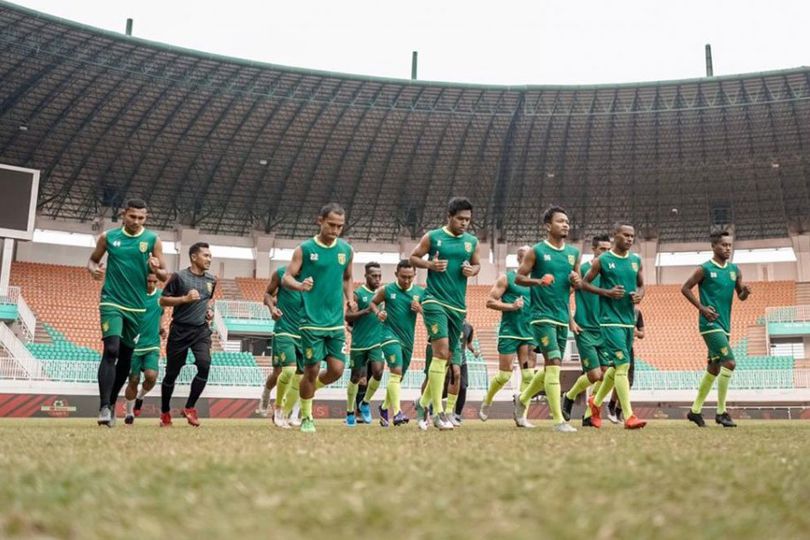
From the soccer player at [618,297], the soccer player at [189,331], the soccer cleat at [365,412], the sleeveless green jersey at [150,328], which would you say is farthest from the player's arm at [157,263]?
the soccer cleat at [365,412]

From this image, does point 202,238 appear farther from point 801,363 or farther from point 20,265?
point 801,363

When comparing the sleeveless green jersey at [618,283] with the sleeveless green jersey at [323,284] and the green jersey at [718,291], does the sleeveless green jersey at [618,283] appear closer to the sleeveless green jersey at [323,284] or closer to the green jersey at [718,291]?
the green jersey at [718,291]

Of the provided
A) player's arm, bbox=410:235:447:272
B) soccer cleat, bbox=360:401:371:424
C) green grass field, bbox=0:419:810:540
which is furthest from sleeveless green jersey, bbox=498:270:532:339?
green grass field, bbox=0:419:810:540

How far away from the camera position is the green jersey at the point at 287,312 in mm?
9703

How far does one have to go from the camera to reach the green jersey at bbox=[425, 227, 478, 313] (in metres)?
8.80

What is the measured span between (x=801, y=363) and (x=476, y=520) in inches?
1341

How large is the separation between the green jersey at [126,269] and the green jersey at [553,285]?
451 centimetres

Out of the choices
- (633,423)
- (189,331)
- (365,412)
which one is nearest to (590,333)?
(633,423)

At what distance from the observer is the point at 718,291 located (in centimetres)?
1002

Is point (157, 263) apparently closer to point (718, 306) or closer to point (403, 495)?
point (403, 495)

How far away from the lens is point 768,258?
42.8m

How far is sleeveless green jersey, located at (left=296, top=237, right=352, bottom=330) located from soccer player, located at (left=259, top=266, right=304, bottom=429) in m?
0.92

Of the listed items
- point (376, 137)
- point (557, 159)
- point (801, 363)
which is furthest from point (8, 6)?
point (801, 363)

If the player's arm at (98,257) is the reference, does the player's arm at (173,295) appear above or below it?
below
